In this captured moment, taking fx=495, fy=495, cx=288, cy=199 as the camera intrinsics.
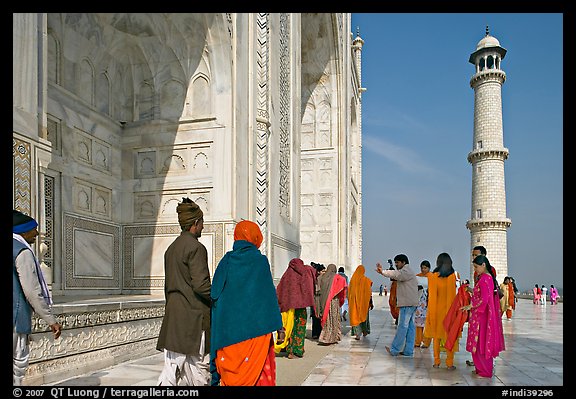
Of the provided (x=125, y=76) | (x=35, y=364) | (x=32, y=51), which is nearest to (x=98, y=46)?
(x=125, y=76)

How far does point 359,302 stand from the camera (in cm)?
865

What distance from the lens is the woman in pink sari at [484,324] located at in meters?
5.21

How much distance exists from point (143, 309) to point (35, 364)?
1961mm

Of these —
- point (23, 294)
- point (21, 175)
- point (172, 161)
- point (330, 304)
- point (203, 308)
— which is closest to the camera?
point (23, 294)

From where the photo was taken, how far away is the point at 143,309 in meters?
6.18

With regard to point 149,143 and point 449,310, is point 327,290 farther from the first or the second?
point 149,143

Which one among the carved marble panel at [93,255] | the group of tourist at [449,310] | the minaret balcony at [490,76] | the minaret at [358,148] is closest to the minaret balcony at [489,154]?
the minaret balcony at [490,76]

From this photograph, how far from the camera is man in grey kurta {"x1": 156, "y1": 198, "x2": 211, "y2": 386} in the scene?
10.8ft

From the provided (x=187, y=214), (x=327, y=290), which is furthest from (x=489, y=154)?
(x=187, y=214)

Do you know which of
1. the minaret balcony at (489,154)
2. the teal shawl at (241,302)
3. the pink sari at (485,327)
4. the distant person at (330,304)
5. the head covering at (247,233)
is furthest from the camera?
the minaret balcony at (489,154)

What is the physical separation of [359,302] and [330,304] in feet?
2.77

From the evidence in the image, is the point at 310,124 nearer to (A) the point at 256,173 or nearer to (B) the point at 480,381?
(A) the point at 256,173

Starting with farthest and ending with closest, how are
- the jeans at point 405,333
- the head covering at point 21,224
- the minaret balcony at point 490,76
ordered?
the minaret balcony at point 490,76, the jeans at point 405,333, the head covering at point 21,224

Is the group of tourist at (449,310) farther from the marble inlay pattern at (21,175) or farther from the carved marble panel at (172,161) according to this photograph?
the marble inlay pattern at (21,175)
